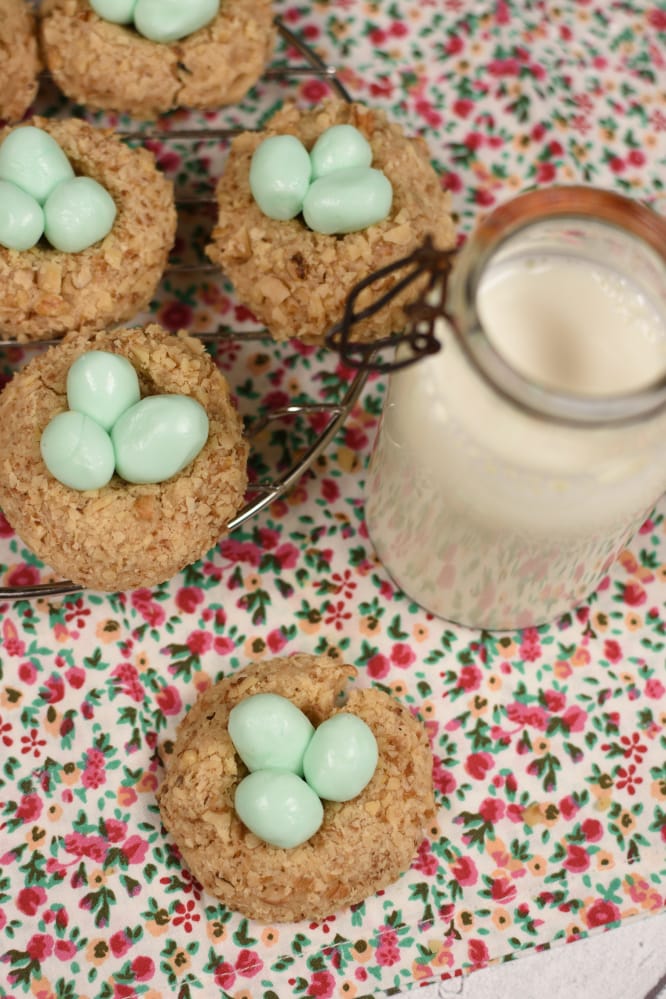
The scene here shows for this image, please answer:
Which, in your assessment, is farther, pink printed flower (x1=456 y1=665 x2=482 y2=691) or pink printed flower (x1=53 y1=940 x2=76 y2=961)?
pink printed flower (x1=456 y1=665 x2=482 y2=691)

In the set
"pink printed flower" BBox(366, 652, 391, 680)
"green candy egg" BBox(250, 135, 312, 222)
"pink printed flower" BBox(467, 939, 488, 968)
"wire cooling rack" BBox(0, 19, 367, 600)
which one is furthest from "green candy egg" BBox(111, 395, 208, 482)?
"pink printed flower" BBox(467, 939, 488, 968)

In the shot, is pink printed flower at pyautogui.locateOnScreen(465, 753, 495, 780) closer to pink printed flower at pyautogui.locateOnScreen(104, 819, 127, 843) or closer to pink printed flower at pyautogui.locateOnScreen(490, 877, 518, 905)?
pink printed flower at pyautogui.locateOnScreen(490, 877, 518, 905)

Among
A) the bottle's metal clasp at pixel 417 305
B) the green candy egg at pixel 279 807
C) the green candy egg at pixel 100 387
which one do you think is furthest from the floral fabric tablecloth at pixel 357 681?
the bottle's metal clasp at pixel 417 305

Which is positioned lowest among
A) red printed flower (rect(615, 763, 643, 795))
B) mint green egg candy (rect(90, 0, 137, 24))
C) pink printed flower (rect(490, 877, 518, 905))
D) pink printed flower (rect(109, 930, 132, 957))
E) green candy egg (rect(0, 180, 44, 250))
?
pink printed flower (rect(109, 930, 132, 957))

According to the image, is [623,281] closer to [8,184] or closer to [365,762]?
[365,762]

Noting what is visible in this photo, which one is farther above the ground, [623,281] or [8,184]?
[623,281]

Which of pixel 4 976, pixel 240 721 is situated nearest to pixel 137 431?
pixel 240 721

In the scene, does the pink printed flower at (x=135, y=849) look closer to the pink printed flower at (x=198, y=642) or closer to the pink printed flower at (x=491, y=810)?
the pink printed flower at (x=198, y=642)
